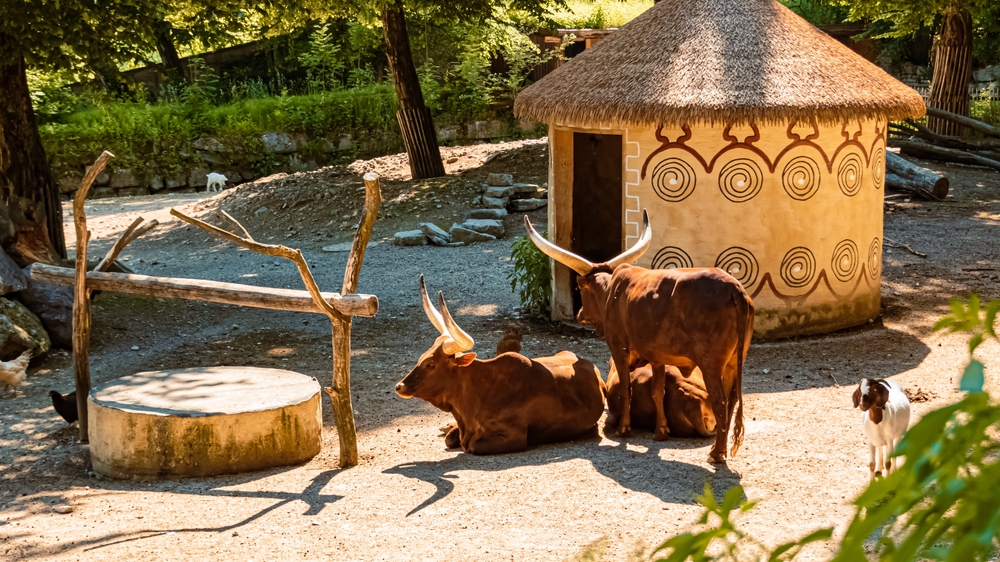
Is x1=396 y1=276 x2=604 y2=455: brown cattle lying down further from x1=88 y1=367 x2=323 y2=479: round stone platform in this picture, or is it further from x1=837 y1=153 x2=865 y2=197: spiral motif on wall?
x1=837 y1=153 x2=865 y2=197: spiral motif on wall

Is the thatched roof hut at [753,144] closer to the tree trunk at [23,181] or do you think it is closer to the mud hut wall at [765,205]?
the mud hut wall at [765,205]

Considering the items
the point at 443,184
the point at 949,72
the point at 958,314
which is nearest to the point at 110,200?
the point at 443,184

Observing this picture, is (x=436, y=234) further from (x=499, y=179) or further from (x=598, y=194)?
(x=598, y=194)

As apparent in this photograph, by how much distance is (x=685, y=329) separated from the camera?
6305mm

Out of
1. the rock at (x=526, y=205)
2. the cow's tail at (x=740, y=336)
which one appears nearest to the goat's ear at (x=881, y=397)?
the cow's tail at (x=740, y=336)

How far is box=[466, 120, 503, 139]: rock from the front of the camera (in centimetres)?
2394

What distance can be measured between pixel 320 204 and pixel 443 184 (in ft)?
6.86

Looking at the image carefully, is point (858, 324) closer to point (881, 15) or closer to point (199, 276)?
point (199, 276)

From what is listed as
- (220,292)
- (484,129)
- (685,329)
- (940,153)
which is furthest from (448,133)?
(685,329)

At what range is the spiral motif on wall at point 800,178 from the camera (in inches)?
368

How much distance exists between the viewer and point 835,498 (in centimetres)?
563

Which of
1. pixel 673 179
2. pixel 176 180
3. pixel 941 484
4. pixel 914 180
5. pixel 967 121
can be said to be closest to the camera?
pixel 941 484

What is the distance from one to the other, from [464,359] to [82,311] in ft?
9.92

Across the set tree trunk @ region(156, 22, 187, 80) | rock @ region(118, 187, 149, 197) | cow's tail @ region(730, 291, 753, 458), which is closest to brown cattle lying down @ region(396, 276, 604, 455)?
cow's tail @ region(730, 291, 753, 458)
